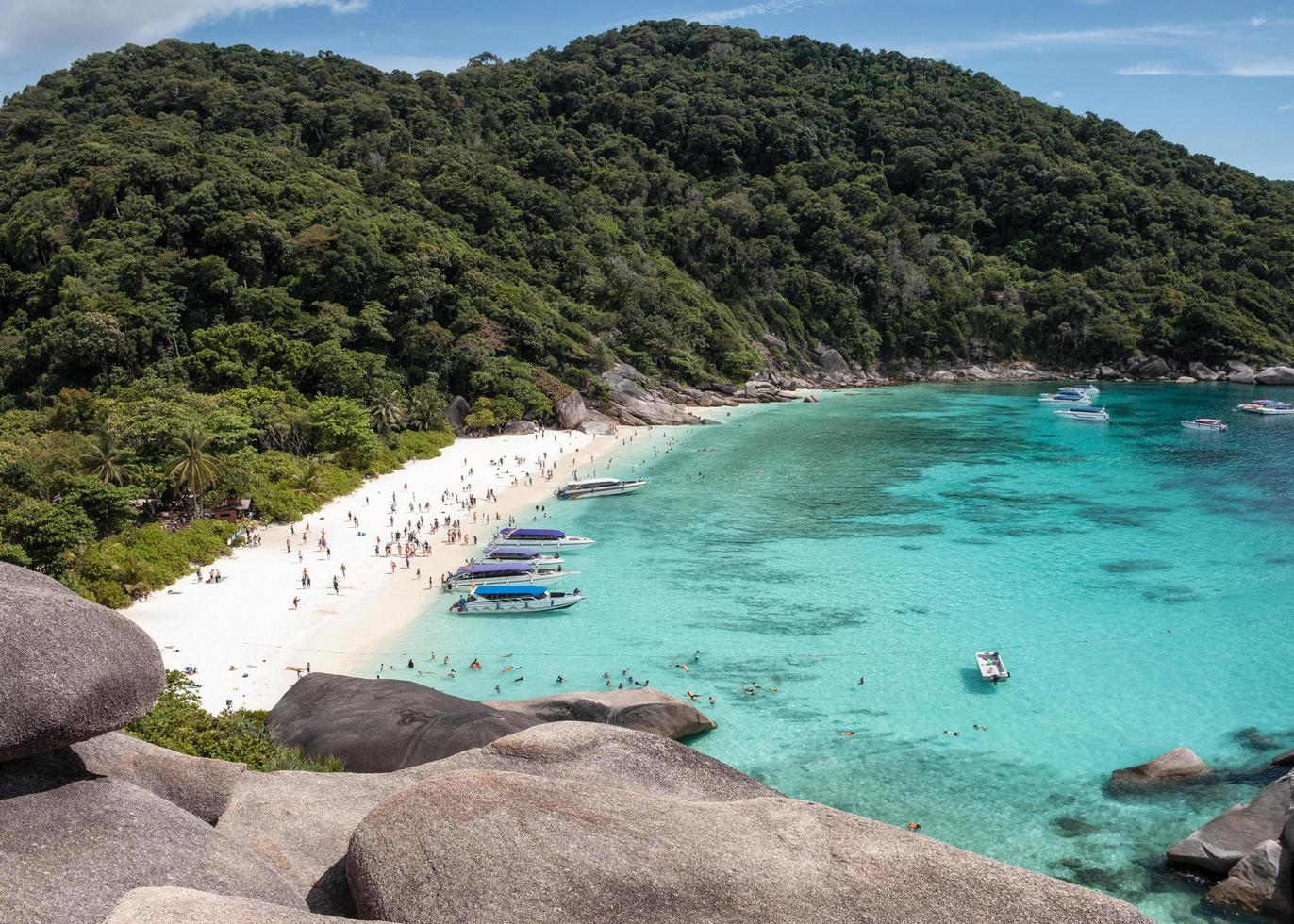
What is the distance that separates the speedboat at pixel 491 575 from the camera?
117 feet

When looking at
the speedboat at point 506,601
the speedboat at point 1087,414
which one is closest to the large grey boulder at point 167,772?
the speedboat at point 506,601

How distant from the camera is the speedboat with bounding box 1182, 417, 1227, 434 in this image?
7088 centimetres

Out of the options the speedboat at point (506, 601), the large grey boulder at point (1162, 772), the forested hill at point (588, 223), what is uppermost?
the forested hill at point (588, 223)

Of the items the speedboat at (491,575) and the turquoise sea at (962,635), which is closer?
the turquoise sea at (962,635)

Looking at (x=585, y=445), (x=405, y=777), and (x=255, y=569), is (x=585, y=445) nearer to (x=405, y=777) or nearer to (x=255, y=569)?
(x=255, y=569)

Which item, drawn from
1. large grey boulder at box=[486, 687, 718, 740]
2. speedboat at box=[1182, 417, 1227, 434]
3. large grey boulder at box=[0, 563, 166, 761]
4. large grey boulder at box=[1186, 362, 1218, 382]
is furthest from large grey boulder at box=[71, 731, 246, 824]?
large grey boulder at box=[1186, 362, 1218, 382]

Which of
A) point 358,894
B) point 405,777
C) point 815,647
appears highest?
point 358,894

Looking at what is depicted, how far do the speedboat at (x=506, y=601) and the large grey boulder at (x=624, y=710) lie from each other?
9041 millimetres

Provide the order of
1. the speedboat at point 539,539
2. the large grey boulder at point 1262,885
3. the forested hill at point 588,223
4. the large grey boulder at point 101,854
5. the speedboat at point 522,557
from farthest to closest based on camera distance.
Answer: the forested hill at point 588,223, the speedboat at point 539,539, the speedboat at point 522,557, the large grey boulder at point 1262,885, the large grey boulder at point 101,854

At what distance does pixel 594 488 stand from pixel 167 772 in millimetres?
39383

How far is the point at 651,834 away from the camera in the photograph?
8844 millimetres

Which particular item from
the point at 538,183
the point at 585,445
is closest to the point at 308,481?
the point at 585,445

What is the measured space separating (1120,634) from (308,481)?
127ft

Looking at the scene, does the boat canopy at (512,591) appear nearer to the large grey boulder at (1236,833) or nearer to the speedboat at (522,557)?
the speedboat at (522,557)
